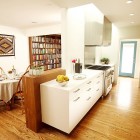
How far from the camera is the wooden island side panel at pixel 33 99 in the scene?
82.3 inches

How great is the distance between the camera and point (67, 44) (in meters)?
2.81

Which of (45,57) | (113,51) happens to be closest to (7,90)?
(45,57)

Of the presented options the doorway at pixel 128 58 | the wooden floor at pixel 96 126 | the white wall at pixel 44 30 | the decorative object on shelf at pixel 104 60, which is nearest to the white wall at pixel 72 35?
the wooden floor at pixel 96 126

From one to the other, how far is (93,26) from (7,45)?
3329 millimetres

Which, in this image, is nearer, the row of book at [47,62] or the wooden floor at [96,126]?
the wooden floor at [96,126]

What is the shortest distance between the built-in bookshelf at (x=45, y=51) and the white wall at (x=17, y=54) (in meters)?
0.26

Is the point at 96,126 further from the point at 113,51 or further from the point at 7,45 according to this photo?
the point at 7,45

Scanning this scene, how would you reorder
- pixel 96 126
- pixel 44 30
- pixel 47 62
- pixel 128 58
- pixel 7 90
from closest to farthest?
pixel 96 126 → pixel 7 90 → pixel 44 30 → pixel 47 62 → pixel 128 58

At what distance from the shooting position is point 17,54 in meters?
5.28

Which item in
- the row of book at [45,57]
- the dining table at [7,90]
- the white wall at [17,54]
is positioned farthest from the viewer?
the row of book at [45,57]

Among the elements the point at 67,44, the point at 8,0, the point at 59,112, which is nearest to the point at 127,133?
the point at 59,112

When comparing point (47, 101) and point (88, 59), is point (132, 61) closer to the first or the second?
point (88, 59)

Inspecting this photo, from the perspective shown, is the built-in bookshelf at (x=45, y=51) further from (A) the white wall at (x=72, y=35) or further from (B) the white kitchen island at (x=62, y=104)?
(B) the white kitchen island at (x=62, y=104)

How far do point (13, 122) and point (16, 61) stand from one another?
328 centimetres
